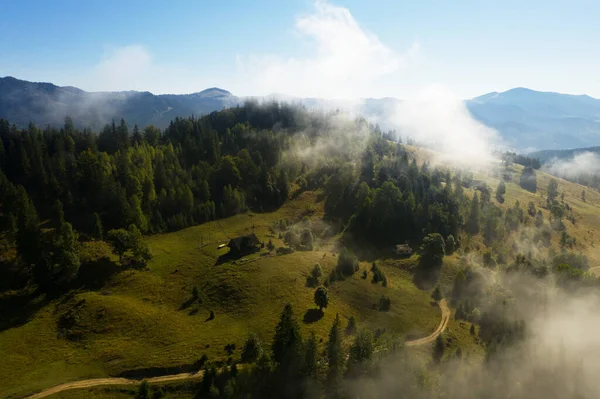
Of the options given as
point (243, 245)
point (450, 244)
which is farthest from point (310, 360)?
point (450, 244)

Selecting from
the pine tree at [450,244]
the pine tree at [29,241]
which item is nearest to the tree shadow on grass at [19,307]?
the pine tree at [29,241]

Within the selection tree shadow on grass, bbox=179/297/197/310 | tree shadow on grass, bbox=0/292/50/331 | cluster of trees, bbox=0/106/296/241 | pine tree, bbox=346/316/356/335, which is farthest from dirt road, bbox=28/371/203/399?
cluster of trees, bbox=0/106/296/241

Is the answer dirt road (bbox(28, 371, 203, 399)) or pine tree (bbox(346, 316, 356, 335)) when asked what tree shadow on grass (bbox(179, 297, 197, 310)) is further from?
pine tree (bbox(346, 316, 356, 335))

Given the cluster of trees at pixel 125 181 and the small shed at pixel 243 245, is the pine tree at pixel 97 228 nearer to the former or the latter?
the cluster of trees at pixel 125 181

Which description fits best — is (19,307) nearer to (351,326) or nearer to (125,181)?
(125,181)

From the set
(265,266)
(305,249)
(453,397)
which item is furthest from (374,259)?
(453,397)

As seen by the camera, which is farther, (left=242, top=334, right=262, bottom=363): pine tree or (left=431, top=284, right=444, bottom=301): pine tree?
(left=431, top=284, right=444, bottom=301): pine tree
